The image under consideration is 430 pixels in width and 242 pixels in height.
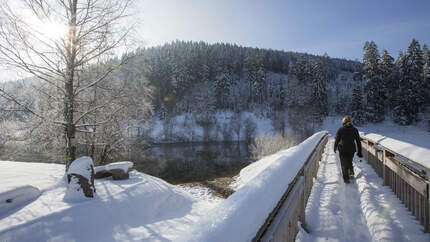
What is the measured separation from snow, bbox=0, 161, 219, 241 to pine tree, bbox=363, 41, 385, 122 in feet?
178

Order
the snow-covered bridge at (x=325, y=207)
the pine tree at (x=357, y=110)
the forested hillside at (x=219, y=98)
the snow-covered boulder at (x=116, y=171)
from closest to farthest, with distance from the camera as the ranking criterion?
the snow-covered bridge at (x=325, y=207)
the snow-covered boulder at (x=116, y=171)
the forested hillside at (x=219, y=98)
the pine tree at (x=357, y=110)

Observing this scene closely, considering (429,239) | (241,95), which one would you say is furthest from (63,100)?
(241,95)

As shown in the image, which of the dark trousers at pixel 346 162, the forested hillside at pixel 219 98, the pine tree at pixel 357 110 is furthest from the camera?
the pine tree at pixel 357 110

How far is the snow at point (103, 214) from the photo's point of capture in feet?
13.6

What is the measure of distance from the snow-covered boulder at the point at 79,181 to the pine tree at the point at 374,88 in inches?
2251

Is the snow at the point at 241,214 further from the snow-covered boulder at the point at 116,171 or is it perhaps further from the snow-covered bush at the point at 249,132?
the snow-covered bush at the point at 249,132

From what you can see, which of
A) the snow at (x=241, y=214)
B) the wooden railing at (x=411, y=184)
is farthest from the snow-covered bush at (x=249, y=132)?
the snow at (x=241, y=214)

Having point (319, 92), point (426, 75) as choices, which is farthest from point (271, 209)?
point (319, 92)

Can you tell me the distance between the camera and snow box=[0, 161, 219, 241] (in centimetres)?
414

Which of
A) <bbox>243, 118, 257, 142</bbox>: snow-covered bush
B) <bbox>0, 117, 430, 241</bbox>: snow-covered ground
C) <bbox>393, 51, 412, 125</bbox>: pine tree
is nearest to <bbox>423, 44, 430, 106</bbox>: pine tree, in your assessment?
<bbox>393, 51, 412, 125</bbox>: pine tree

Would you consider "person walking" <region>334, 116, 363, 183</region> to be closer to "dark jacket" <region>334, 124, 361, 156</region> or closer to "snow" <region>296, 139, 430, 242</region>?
"dark jacket" <region>334, 124, 361, 156</region>

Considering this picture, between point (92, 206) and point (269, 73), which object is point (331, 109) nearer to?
point (269, 73)

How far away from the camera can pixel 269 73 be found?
97.7m

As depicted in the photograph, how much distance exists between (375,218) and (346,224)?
464 mm
